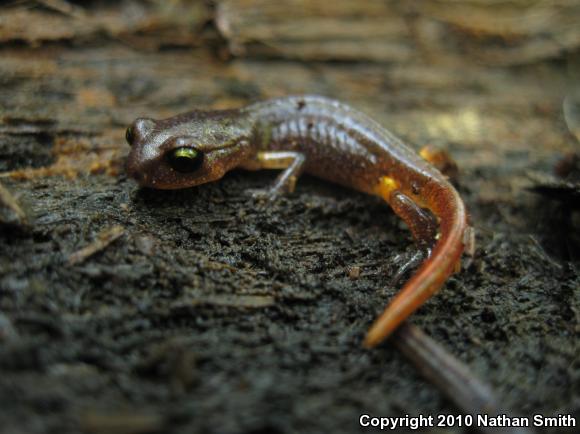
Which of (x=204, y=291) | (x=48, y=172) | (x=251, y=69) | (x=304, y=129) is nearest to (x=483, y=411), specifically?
(x=204, y=291)

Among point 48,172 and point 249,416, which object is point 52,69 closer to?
point 48,172

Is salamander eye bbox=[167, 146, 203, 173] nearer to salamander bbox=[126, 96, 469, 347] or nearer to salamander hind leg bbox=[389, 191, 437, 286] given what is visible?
salamander bbox=[126, 96, 469, 347]

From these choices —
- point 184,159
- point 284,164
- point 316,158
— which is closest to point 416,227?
point 316,158

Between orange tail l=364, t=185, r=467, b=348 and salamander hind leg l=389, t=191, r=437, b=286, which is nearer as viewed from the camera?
orange tail l=364, t=185, r=467, b=348

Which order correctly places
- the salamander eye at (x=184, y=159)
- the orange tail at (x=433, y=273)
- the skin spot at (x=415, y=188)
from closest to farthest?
1. the orange tail at (x=433, y=273)
2. the salamander eye at (x=184, y=159)
3. the skin spot at (x=415, y=188)

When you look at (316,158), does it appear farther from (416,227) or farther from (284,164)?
(416,227)

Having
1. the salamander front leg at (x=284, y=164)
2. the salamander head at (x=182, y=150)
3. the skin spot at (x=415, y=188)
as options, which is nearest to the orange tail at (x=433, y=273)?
the skin spot at (x=415, y=188)

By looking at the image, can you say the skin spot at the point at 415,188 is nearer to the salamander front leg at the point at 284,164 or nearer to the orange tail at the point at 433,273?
the orange tail at the point at 433,273

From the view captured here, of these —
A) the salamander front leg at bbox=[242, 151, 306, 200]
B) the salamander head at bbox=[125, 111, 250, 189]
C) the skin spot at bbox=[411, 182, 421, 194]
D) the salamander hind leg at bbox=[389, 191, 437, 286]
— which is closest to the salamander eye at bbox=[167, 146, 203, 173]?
the salamander head at bbox=[125, 111, 250, 189]
